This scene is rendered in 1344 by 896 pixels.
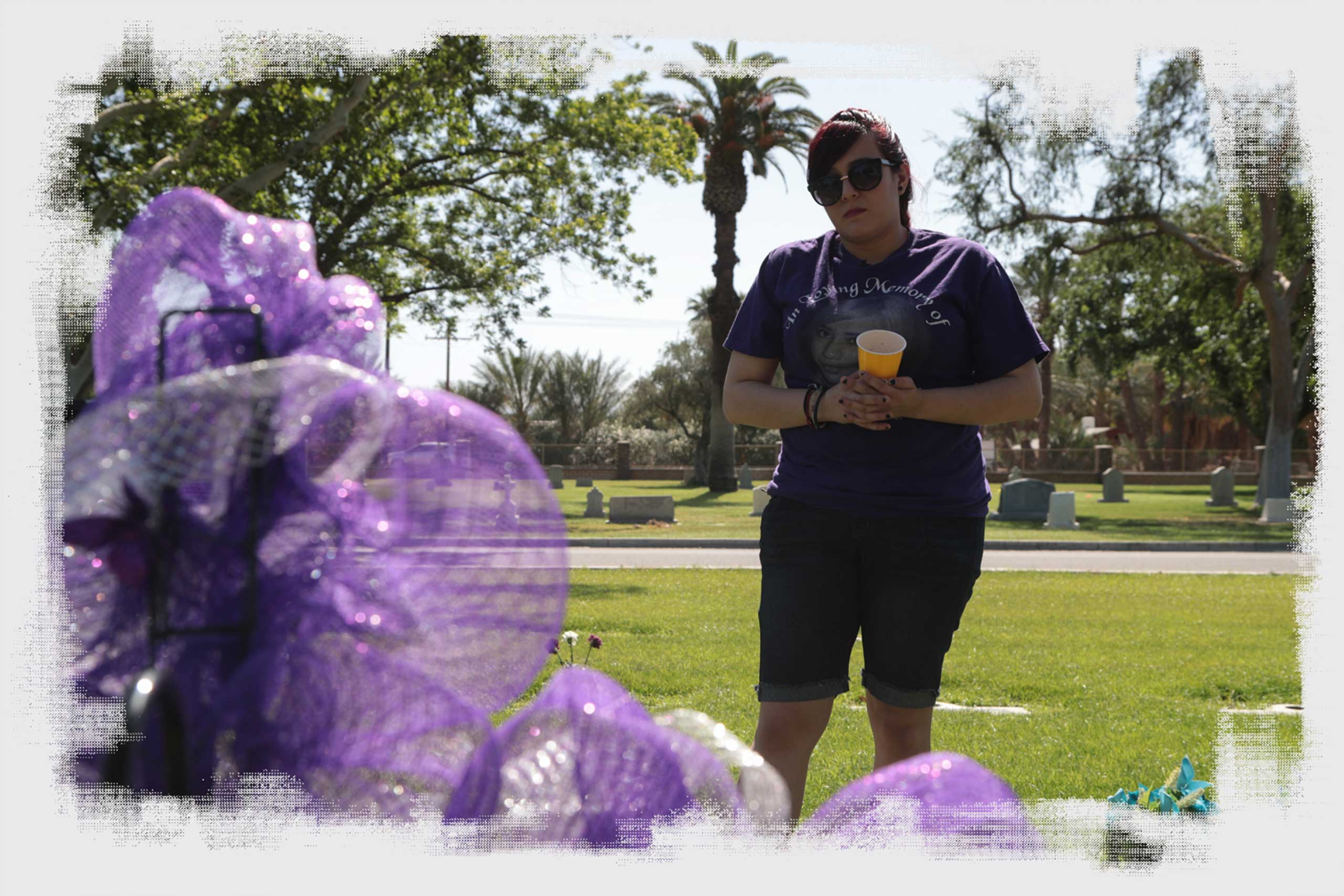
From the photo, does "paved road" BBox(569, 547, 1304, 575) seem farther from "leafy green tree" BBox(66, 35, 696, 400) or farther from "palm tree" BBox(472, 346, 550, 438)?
"palm tree" BBox(472, 346, 550, 438)

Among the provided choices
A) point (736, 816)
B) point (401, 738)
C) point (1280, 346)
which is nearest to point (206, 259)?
point (401, 738)

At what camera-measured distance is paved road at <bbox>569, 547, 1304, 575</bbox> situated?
12734mm

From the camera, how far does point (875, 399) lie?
6.10 feet

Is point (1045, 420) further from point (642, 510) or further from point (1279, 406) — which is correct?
point (642, 510)

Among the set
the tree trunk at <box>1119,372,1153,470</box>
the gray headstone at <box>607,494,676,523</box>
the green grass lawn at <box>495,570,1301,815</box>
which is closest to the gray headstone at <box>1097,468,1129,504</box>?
the gray headstone at <box>607,494,676,523</box>

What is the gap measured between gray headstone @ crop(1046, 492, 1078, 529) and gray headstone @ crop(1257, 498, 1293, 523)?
5016 millimetres

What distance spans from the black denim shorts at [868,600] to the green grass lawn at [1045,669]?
1.76 feet

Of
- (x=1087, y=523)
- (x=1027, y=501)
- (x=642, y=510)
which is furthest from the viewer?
(x=1087, y=523)

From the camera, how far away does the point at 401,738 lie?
1.00m

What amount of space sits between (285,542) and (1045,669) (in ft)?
19.3

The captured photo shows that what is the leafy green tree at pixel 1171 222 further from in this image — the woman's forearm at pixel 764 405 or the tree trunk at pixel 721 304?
the woman's forearm at pixel 764 405

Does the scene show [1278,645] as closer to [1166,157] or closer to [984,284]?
[984,284]

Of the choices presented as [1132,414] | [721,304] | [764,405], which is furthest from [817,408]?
[1132,414]

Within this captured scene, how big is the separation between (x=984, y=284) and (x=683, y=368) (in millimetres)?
55698
